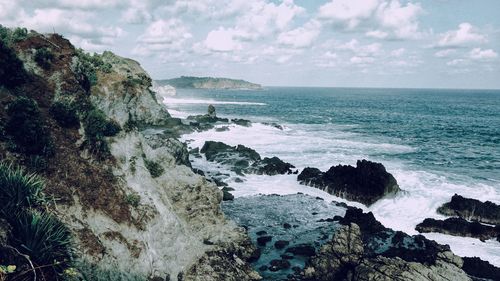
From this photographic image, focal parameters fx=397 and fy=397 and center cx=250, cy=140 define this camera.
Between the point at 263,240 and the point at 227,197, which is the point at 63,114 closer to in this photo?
the point at 263,240

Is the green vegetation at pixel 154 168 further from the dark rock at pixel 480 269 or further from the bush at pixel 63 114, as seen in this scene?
the dark rock at pixel 480 269

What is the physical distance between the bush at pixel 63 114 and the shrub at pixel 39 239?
7234mm

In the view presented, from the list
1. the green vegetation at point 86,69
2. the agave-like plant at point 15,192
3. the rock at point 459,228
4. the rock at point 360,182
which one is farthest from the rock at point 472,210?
the agave-like plant at point 15,192

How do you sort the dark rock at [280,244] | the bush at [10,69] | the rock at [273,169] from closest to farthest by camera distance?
1. the bush at [10,69]
2. the dark rock at [280,244]
3. the rock at [273,169]

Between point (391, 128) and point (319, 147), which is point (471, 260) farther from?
point (391, 128)

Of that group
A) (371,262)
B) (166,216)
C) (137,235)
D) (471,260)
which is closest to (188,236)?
(166,216)

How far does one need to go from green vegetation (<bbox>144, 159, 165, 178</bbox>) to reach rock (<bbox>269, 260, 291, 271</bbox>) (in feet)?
26.2

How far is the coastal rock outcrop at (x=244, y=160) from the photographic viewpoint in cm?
4303

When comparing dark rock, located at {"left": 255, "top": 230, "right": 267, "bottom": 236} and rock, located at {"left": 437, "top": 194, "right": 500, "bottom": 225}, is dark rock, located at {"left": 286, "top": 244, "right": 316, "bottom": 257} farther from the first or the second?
rock, located at {"left": 437, "top": 194, "right": 500, "bottom": 225}

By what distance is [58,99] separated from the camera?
19.3m

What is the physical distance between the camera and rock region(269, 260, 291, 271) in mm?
21550

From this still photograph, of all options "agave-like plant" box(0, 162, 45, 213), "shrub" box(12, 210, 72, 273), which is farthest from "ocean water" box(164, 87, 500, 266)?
"agave-like plant" box(0, 162, 45, 213)

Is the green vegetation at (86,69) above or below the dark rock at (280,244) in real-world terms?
above

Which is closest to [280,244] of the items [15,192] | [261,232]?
[261,232]
